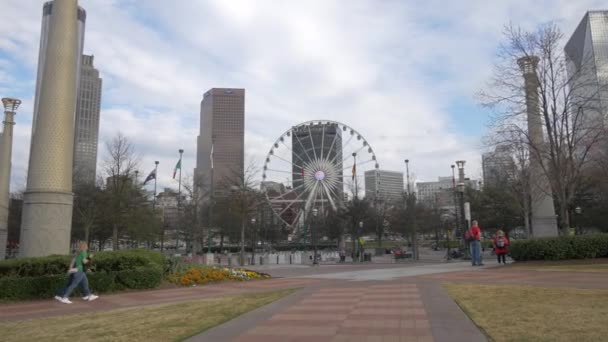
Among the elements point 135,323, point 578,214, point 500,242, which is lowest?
point 135,323

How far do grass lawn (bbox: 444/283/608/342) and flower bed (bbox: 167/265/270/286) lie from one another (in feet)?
33.7

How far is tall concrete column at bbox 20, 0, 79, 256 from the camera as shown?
61.5 feet

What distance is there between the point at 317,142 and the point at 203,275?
45428 mm

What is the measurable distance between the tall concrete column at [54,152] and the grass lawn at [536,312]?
609 inches

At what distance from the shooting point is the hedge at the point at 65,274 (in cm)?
1428

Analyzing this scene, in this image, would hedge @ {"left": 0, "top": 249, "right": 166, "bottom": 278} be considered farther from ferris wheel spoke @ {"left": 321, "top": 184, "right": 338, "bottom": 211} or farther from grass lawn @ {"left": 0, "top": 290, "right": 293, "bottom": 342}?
ferris wheel spoke @ {"left": 321, "top": 184, "right": 338, "bottom": 211}

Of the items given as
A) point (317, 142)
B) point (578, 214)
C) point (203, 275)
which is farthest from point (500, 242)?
point (317, 142)

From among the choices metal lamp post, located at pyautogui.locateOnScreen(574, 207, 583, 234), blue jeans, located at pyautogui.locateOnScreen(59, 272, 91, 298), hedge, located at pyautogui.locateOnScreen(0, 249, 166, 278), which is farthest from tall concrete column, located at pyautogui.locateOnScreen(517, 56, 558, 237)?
blue jeans, located at pyautogui.locateOnScreen(59, 272, 91, 298)

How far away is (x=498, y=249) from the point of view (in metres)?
23.0

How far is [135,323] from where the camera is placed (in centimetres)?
905

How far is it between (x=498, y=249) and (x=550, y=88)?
838 cm

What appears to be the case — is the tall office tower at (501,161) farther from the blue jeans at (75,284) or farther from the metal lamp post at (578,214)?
the blue jeans at (75,284)

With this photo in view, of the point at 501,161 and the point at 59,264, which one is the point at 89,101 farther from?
the point at 59,264

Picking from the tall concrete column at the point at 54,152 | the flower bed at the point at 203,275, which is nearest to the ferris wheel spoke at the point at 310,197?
the flower bed at the point at 203,275
